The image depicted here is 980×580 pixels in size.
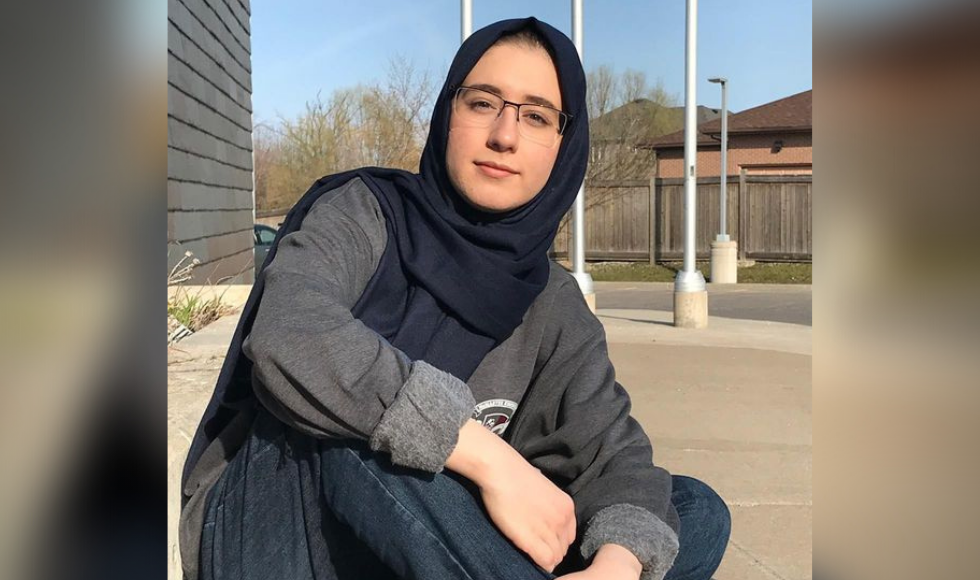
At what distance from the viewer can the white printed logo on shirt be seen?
1640mm

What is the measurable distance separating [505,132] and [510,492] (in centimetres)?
69

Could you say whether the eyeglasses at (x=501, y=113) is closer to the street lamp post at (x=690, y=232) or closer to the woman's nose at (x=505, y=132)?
the woman's nose at (x=505, y=132)

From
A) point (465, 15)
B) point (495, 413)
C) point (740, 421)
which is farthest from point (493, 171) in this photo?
point (465, 15)

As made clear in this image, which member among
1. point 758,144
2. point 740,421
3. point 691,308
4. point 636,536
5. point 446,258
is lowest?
point 740,421

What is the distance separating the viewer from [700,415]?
15.5 ft

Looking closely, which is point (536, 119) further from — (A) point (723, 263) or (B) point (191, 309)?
(A) point (723, 263)

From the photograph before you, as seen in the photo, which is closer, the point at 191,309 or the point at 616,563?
the point at 616,563

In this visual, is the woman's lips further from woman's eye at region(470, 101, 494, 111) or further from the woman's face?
woman's eye at region(470, 101, 494, 111)

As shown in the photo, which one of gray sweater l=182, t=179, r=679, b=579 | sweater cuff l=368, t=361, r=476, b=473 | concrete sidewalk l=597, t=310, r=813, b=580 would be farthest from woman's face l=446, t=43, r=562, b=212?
concrete sidewalk l=597, t=310, r=813, b=580

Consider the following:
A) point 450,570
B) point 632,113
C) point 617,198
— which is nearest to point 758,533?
point 450,570

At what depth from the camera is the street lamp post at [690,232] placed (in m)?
8.35

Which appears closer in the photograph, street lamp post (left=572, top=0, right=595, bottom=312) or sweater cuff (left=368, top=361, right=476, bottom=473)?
sweater cuff (left=368, top=361, right=476, bottom=473)

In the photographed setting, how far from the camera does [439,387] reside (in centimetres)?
130

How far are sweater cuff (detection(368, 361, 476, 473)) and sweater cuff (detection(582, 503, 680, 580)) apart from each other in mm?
324
